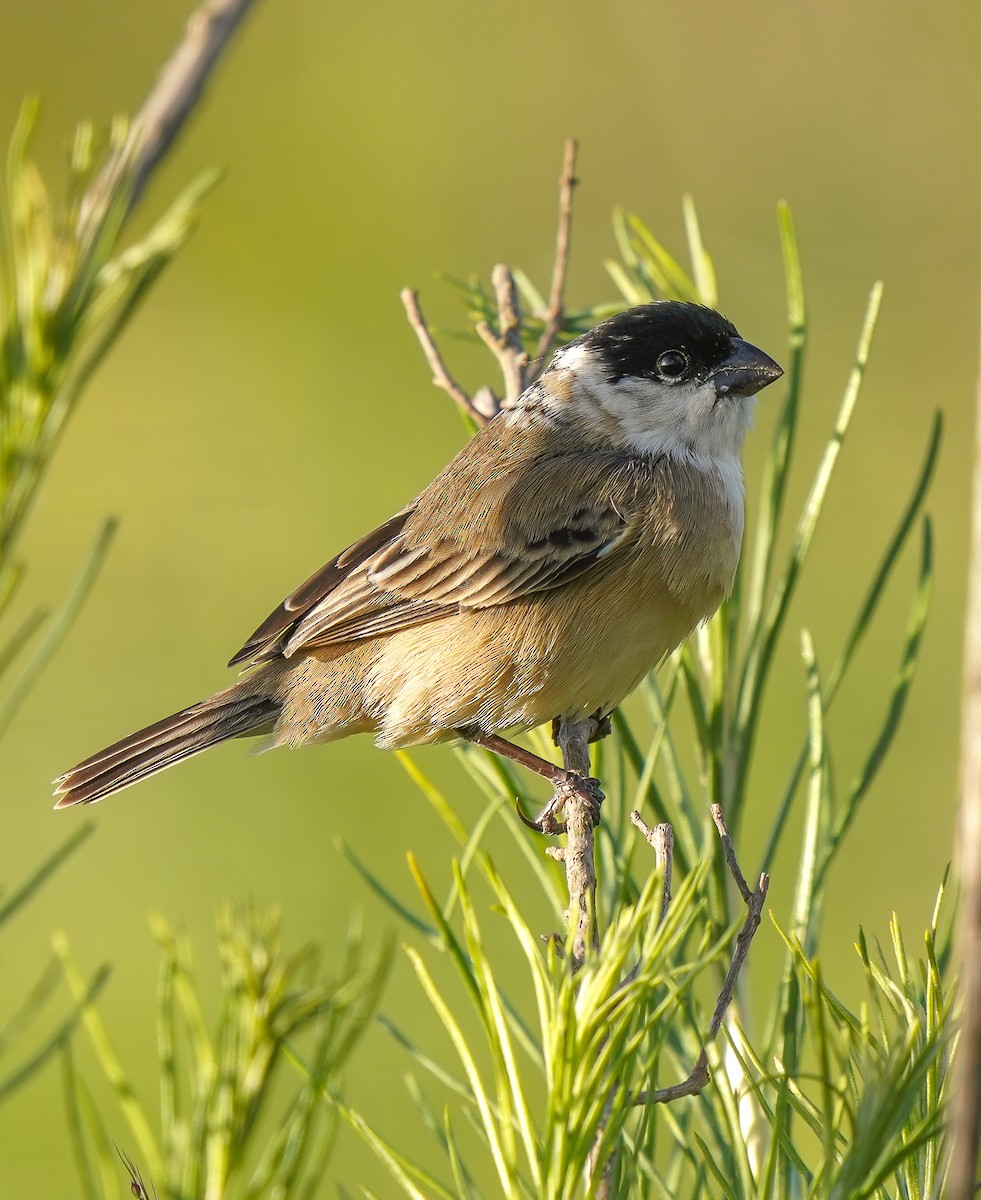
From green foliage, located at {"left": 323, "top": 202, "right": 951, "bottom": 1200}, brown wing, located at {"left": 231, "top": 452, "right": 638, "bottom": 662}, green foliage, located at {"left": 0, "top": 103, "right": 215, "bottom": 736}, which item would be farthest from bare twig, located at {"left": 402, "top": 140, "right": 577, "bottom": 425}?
green foliage, located at {"left": 0, "top": 103, "right": 215, "bottom": 736}

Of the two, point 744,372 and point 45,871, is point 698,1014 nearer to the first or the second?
point 45,871

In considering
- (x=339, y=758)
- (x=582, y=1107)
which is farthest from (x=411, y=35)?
(x=582, y=1107)

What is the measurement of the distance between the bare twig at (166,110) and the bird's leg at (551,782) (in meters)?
0.85

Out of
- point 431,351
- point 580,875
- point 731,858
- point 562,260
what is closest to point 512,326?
point 431,351

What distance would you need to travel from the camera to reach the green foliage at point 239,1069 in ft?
3.31

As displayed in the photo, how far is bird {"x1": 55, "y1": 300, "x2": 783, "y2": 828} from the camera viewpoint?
2.95m

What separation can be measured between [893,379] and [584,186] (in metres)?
1.68

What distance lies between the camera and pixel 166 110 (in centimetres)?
125

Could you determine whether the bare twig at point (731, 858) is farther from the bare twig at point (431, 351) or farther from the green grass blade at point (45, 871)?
the bare twig at point (431, 351)

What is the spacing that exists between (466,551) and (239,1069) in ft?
7.31

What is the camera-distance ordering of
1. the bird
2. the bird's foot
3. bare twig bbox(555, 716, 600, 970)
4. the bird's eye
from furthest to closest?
the bird's eye
the bird
the bird's foot
bare twig bbox(555, 716, 600, 970)

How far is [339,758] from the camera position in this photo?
5.30 m

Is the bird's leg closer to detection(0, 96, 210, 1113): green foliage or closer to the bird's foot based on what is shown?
the bird's foot

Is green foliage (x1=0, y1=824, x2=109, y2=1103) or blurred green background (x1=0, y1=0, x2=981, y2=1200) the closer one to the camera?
green foliage (x1=0, y1=824, x2=109, y2=1103)
